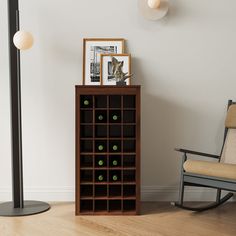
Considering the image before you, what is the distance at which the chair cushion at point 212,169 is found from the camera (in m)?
2.82

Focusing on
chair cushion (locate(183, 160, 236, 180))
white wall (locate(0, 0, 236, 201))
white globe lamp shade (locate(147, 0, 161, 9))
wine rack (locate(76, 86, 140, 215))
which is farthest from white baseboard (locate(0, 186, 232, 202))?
white globe lamp shade (locate(147, 0, 161, 9))

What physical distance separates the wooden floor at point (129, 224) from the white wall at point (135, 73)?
0.45 meters

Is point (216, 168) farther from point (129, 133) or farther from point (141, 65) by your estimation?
point (141, 65)

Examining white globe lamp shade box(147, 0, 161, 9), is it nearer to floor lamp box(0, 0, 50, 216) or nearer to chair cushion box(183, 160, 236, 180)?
floor lamp box(0, 0, 50, 216)

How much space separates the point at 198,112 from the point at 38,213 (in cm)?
158

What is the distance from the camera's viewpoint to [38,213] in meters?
3.26

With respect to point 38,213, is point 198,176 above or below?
above

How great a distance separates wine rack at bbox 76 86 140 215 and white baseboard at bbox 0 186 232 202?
0.83 feet

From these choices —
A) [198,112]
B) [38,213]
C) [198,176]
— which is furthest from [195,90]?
[38,213]

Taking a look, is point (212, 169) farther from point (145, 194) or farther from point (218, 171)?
point (145, 194)

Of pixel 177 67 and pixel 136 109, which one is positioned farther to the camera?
pixel 177 67

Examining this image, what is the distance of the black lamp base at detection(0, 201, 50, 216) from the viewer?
322cm

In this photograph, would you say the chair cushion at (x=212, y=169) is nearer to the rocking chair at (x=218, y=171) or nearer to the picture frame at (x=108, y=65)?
the rocking chair at (x=218, y=171)

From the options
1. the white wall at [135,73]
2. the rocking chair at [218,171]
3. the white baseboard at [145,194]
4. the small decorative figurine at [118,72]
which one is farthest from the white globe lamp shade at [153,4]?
the white baseboard at [145,194]
